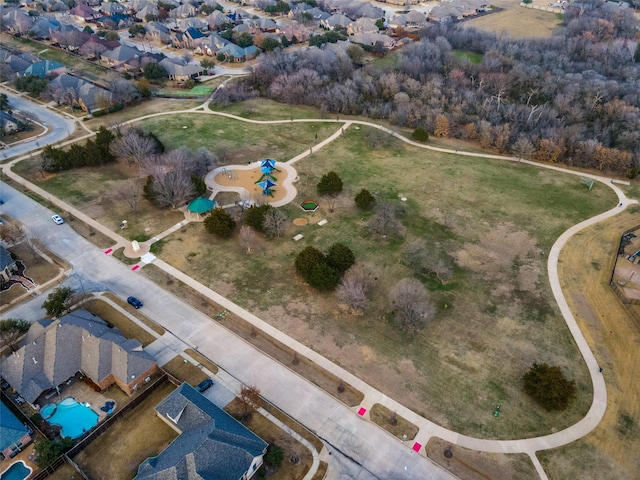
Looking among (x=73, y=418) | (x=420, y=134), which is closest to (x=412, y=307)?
(x=73, y=418)

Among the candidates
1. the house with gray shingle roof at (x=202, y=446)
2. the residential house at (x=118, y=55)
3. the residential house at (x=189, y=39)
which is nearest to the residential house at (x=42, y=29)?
the residential house at (x=118, y=55)

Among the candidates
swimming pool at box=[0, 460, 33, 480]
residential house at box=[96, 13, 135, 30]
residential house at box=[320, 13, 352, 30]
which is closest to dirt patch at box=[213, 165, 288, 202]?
swimming pool at box=[0, 460, 33, 480]

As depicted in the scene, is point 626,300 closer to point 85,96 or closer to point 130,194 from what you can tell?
point 130,194

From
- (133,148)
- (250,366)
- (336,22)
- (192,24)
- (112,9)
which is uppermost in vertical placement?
(336,22)

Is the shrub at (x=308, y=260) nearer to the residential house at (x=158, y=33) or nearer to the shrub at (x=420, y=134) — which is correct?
the shrub at (x=420, y=134)

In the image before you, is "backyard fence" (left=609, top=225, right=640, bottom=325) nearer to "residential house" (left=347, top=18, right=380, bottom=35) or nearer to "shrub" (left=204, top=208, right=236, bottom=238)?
"shrub" (left=204, top=208, right=236, bottom=238)

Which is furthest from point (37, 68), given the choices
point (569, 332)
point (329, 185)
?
point (569, 332)
